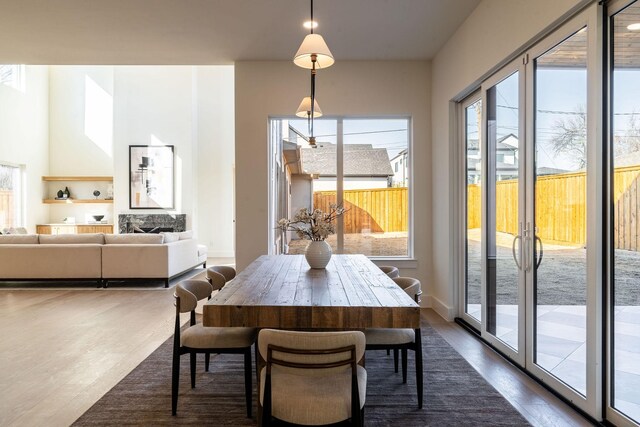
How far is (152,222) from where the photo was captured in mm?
9820

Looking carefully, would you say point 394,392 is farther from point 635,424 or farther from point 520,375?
point 635,424

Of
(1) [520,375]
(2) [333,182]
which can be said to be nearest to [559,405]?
(1) [520,375]

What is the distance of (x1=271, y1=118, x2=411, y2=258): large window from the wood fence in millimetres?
7806

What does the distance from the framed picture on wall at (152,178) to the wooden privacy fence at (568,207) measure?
803 cm

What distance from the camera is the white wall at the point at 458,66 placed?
288 cm

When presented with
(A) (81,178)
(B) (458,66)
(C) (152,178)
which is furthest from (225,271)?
(A) (81,178)

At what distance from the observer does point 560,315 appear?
274cm

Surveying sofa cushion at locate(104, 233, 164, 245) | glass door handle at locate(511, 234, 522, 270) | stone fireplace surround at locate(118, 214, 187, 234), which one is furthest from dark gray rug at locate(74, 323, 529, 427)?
stone fireplace surround at locate(118, 214, 187, 234)

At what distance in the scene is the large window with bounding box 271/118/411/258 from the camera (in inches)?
209

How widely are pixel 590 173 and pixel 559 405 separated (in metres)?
1.43

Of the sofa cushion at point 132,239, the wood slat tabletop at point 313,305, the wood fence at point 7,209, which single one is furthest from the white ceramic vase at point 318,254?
the wood fence at point 7,209

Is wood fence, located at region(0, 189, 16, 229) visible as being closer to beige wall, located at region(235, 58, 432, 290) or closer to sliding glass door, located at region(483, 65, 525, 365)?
beige wall, located at region(235, 58, 432, 290)

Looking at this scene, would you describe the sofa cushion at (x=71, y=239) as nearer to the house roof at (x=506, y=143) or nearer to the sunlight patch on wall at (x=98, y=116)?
the sunlight patch on wall at (x=98, y=116)

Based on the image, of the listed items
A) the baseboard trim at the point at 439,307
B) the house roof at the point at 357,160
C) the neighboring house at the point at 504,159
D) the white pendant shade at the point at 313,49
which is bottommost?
the baseboard trim at the point at 439,307
